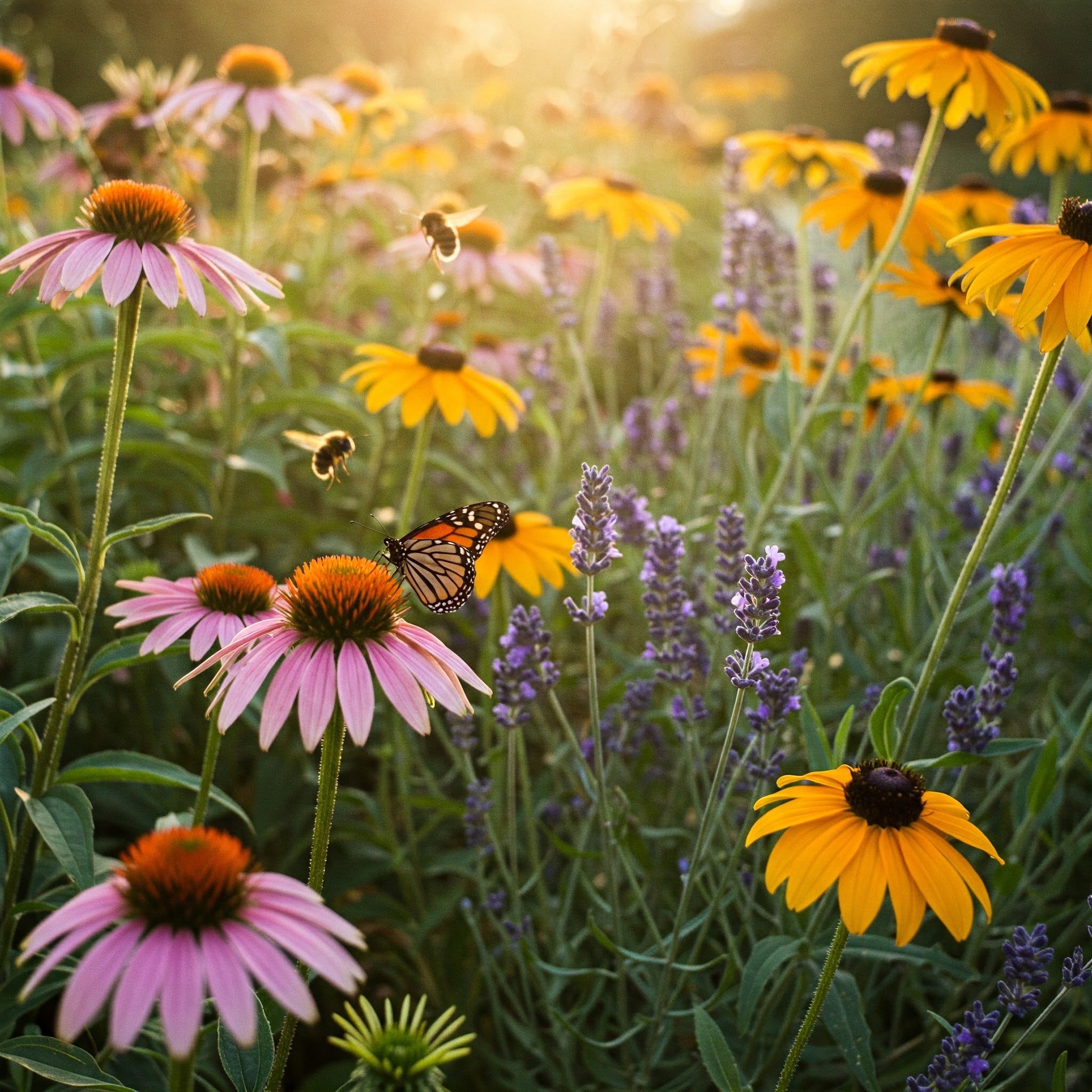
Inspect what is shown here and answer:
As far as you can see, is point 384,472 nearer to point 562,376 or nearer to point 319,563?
point 562,376

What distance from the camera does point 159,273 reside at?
1.68 metres

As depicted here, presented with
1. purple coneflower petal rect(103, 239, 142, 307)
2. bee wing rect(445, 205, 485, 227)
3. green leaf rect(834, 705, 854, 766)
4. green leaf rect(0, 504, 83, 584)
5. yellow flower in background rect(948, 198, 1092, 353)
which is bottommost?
green leaf rect(834, 705, 854, 766)

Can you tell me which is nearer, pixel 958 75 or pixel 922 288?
pixel 958 75

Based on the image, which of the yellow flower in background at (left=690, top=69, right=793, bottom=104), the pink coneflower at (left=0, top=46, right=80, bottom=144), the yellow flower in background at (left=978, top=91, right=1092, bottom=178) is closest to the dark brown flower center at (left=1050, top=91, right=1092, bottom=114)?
the yellow flower in background at (left=978, top=91, right=1092, bottom=178)

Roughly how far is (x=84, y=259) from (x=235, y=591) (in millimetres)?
636

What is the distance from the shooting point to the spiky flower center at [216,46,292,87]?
3.37 m

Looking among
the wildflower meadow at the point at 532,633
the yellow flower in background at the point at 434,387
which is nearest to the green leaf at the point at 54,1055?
the wildflower meadow at the point at 532,633

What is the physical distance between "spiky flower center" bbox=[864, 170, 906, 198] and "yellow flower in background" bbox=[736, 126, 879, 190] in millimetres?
173

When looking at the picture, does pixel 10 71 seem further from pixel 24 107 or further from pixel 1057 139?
pixel 1057 139

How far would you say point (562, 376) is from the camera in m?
4.70

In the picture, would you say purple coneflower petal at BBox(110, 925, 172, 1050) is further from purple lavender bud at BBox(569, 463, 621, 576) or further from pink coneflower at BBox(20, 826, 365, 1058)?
purple lavender bud at BBox(569, 463, 621, 576)

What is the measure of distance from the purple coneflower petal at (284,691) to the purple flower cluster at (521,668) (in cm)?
55

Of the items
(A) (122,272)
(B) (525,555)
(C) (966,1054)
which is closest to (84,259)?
(A) (122,272)

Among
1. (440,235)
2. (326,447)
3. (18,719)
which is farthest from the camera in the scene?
(440,235)
